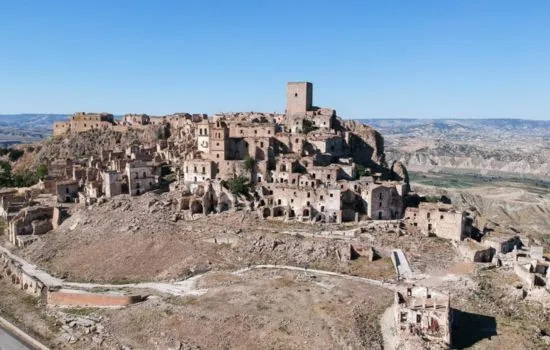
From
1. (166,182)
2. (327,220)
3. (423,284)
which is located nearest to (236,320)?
(423,284)

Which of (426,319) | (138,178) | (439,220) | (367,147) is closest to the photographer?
(426,319)

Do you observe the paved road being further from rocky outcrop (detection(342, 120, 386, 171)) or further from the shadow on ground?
rocky outcrop (detection(342, 120, 386, 171))

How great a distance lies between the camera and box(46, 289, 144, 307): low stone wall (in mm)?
48750

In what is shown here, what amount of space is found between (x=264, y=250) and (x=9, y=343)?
2708cm

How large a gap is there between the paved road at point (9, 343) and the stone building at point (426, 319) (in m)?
33.1

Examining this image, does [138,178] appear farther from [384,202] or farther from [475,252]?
[475,252]

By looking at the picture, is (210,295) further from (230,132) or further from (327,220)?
(230,132)

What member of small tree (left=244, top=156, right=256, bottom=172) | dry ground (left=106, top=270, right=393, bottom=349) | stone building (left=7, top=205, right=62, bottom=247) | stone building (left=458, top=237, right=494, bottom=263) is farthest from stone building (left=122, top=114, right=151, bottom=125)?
stone building (left=458, top=237, right=494, bottom=263)

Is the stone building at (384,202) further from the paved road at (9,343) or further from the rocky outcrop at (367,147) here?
the paved road at (9,343)

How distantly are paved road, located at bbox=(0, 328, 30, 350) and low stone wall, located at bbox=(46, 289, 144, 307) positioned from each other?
5.26 m

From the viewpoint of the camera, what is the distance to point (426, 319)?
3869 cm

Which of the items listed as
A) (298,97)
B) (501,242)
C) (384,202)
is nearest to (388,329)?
(501,242)

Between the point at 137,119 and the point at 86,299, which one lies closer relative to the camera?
the point at 86,299

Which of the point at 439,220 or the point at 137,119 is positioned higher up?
the point at 137,119
